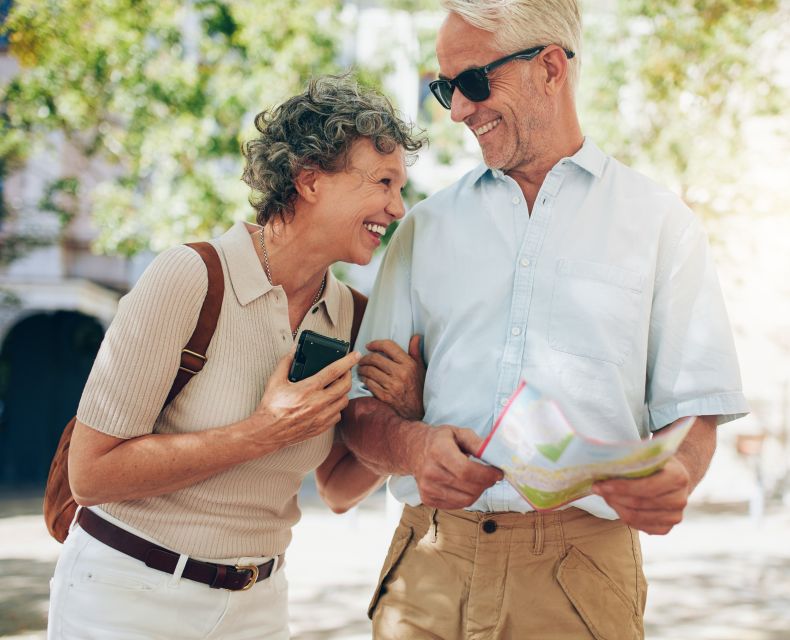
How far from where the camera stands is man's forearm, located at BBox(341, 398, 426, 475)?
2344 mm

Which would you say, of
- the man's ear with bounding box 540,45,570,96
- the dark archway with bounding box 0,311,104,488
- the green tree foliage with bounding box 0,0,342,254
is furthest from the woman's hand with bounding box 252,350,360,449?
the dark archway with bounding box 0,311,104,488

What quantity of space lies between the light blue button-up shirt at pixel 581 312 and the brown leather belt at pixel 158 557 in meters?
0.48

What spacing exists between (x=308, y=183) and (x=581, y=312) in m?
0.85

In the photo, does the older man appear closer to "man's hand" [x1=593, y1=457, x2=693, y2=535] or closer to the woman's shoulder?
"man's hand" [x1=593, y1=457, x2=693, y2=535]

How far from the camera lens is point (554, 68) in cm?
263

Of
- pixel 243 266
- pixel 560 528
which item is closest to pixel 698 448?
pixel 560 528

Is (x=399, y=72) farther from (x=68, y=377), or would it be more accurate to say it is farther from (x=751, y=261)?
(x=68, y=377)

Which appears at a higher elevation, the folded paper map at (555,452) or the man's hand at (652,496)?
the folded paper map at (555,452)

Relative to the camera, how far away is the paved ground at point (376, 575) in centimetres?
759

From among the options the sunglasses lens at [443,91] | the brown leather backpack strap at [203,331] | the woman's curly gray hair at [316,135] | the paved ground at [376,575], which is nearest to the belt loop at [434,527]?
the brown leather backpack strap at [203,331]

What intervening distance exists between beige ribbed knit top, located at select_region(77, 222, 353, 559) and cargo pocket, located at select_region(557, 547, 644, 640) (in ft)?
2.56

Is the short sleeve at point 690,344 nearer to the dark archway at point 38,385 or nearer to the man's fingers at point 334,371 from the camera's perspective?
the man's fingers at point 334,371

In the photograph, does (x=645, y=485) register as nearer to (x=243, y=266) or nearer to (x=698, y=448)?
(x=698, y=448)

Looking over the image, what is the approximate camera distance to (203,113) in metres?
11.1
